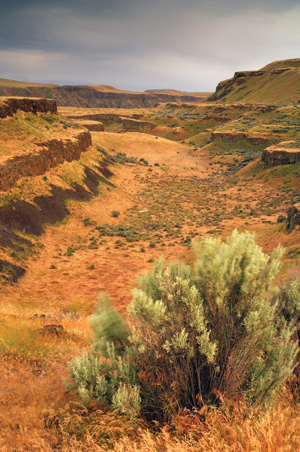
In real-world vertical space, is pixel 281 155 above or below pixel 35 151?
above

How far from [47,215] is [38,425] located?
57.0 ft

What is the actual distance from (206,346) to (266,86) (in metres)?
114

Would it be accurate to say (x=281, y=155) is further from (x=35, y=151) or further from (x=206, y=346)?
(x=206, y=346)

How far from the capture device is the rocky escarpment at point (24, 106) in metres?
Result: 22.6

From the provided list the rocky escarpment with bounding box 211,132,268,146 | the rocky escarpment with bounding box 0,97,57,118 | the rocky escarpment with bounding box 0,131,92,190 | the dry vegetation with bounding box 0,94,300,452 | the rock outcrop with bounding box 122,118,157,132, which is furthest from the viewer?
the rock outcrop with bounding box 122,118,157,132

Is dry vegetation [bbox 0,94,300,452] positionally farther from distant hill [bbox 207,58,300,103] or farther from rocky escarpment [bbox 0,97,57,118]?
distant hill [bbox 207,58,300,103]

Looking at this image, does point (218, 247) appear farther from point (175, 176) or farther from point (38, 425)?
point (175, 176)

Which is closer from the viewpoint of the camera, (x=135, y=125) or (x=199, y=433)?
(x=199, y=433)

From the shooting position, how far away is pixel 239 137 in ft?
171

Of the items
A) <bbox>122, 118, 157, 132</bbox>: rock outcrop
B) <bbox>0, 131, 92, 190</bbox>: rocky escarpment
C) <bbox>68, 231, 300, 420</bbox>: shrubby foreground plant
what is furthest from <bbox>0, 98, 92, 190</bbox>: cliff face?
<bbox>122, 118, 157, 132</bbox>: rock outcrop

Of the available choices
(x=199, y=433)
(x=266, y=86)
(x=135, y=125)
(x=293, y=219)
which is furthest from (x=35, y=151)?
(x=266, y=86)

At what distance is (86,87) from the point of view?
198750 millimetres

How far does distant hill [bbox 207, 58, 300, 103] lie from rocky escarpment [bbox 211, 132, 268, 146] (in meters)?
38.5

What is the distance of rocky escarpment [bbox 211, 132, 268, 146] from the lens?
160 feet
